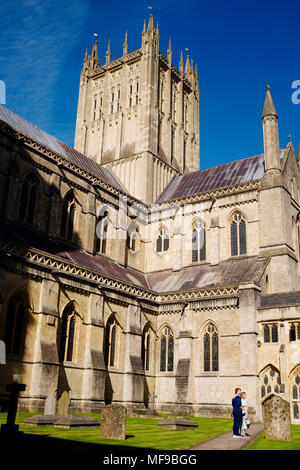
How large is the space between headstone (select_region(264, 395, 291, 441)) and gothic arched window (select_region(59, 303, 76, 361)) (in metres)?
13.6

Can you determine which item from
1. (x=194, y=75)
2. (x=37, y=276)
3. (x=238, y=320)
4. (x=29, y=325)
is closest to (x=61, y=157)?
(x=37, y=276)

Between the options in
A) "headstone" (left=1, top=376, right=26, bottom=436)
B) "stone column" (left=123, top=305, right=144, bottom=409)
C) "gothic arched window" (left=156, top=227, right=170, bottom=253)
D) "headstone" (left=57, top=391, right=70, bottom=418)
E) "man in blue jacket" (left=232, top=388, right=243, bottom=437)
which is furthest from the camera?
"gothic arched window" (left=156, top=227, right=170, bottom=253)

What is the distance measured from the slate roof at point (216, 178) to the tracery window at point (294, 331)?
13.5 metres

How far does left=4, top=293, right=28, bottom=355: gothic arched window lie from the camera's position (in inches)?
907

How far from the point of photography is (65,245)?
31.1 metres

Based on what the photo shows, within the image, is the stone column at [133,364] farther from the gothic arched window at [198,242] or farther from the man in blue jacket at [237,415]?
the man in blue jacket at [237,415]

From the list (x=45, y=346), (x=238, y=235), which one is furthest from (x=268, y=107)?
(x=45, y=346)

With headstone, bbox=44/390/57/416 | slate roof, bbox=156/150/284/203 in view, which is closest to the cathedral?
slate roof, bbox=156/150/284/203

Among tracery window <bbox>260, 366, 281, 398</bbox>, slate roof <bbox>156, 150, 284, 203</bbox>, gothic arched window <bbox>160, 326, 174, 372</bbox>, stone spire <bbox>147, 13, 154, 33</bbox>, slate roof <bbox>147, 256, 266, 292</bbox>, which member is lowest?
tracery window <bbox>260, 366, 281, 398</bbox>

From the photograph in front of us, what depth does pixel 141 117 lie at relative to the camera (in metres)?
44.7

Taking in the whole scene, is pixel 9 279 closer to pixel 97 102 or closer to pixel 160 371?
pixel 160 371

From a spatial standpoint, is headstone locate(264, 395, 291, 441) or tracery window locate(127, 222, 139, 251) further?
tracery window locate(127, 222, 139, 251)

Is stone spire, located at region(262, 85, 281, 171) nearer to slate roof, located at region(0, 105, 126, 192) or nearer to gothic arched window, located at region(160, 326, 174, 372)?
slate roof, located at region(0, 105, 126, 192)

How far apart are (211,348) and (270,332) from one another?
436cm
